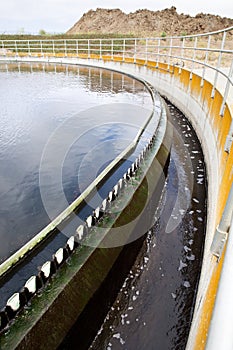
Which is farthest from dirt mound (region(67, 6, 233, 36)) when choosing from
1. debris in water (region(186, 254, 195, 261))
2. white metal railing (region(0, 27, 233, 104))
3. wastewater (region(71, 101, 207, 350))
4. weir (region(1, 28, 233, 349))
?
debris in water (region(186, 254, 195, 261))

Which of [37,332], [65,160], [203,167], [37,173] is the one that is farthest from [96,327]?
[203,167]

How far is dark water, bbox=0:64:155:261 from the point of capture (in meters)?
2.75

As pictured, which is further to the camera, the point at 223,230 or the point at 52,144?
the point at 52,144

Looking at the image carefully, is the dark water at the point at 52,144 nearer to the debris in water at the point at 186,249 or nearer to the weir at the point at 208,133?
the weir at the point at 208,133

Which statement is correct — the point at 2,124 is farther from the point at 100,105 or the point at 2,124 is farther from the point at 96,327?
the point at 96,327

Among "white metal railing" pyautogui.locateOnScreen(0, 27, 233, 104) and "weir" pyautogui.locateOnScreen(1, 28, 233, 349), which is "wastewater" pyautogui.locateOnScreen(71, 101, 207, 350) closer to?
"weir" pyautogui.locateOnScreen(1, 28, 233, 349)

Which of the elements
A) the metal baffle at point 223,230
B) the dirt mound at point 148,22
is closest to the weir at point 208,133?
the metal baffle at point 223,230

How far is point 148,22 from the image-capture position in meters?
41.8

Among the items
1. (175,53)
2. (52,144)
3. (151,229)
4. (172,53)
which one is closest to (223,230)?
(151,229)

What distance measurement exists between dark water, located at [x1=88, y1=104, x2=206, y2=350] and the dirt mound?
34828mm

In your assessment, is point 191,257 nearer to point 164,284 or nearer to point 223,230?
point 164,284

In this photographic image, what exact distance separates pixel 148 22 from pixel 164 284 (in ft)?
153

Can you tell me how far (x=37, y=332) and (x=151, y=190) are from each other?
192 centimetres

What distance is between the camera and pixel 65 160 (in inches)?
149
